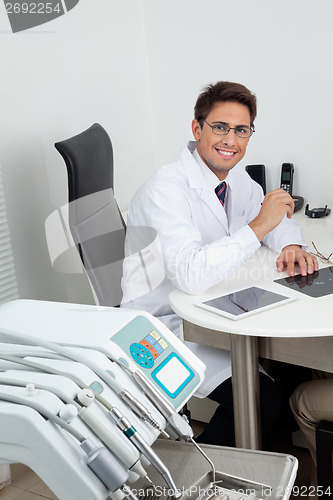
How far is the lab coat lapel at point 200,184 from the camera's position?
6.33 ft

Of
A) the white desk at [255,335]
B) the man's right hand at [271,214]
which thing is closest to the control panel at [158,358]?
the white desk at [255,335]

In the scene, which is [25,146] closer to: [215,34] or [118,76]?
[118,76]

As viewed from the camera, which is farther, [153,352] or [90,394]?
[153,352]

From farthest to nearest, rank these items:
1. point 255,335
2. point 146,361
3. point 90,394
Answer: point 255,335 → point 146,361 → point 90,394

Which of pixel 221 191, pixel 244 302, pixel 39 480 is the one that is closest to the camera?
pixel 244 302

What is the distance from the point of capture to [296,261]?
181cm

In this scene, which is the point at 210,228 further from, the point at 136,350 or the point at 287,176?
the point at 136,350

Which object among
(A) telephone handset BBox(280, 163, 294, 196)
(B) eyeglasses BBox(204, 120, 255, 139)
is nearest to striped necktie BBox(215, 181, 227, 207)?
(B) eyeglasses BBox(204, 120, 255, 139)

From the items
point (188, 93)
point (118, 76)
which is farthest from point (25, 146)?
point (188, 93)

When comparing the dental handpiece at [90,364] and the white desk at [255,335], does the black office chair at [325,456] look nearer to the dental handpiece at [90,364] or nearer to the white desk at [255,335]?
the white desk at [255,335]

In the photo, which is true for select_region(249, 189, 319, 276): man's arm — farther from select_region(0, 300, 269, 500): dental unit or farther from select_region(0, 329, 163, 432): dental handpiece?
select_region(0, 329, 163, 432): dental handpiece

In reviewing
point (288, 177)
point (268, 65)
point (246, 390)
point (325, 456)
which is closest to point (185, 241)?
point (246, 390)

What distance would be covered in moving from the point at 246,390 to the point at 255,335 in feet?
0.79

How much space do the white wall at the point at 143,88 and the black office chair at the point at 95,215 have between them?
16.9 inches
